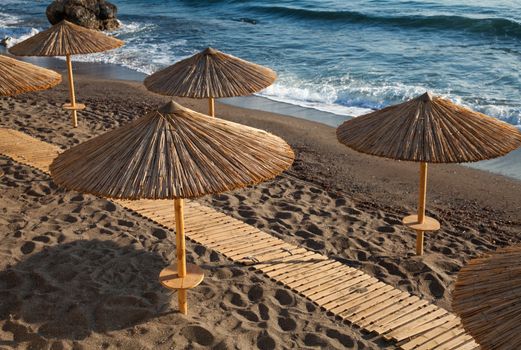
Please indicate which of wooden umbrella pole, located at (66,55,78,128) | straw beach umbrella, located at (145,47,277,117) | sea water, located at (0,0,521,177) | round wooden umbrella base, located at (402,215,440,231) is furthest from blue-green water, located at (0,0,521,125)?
round wooden umbrella base, located at (402,215,440,231)

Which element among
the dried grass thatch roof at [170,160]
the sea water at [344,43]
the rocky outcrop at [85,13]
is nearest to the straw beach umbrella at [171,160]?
the dried grass thatch roof at [170,160]

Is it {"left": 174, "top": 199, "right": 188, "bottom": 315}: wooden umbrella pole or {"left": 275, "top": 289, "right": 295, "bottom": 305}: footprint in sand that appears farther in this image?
{"left": 275, "top": 289, "right": 295, "bottom": 305}: footprint in sand

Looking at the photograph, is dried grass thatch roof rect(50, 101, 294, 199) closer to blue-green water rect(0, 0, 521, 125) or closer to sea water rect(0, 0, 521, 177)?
sea water rect(0, 0, 521, 177)

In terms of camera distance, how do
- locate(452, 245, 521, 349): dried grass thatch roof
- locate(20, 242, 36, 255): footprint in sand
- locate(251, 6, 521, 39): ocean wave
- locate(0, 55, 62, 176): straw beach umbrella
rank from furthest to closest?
locate(251, 6, 521, 39): ocean wave < locate(0, 55, 62, 176): straw beach umbrella < locate(20, 242, 36, 255): footprint in sand < locate(452, 245, 521, 349): dried grass thatch roof

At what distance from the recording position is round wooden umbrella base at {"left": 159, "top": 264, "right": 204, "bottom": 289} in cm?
473

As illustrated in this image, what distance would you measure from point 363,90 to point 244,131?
9.12 m

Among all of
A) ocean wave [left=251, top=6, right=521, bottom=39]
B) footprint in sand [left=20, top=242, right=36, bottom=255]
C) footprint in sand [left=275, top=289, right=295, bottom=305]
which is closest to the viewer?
footprint in sand [left=275, top=289, right=295, bottom=305]

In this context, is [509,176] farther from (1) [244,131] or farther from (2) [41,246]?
(2) [41,246]

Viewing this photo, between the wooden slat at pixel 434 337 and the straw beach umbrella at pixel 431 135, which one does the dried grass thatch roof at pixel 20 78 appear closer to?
the straw beach umbrella at pixel 431 135

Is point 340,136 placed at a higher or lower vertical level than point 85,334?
higher

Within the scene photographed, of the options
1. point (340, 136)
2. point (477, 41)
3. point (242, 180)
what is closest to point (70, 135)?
point (340, 136)

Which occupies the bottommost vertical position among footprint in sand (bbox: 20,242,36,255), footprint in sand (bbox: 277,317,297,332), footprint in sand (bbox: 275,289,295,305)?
footprint in sand (bbox: 277,317,297,332)

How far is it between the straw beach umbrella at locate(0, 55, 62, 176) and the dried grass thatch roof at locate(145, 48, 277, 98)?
1.07 m

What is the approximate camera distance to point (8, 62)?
6.75 metres
